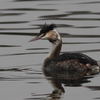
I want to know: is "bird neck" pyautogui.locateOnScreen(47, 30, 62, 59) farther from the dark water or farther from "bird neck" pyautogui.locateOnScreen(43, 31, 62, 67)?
the dark water

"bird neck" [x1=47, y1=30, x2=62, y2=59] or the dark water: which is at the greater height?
"bird neck" [x1=47, y1=30, x2=62, y2=59]

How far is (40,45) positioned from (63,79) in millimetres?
4524

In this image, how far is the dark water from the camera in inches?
555

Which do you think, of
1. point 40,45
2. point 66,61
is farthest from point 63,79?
point 40,45

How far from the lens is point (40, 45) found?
19.8 m

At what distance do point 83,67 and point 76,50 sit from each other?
2.68 meters

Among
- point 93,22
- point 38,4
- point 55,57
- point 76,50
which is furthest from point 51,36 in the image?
point 38,4

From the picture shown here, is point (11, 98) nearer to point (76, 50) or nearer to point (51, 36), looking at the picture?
point (51, 36)

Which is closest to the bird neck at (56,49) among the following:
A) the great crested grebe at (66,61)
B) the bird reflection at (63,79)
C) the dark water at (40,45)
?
the great crested grebe at (66,61)

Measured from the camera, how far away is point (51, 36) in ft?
55.9

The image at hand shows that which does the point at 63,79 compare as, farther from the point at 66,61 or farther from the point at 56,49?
the point at 56,49

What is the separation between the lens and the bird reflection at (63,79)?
46.3ft

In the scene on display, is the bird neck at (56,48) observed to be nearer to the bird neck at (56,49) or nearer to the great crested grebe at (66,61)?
the bird neck at (56,49)

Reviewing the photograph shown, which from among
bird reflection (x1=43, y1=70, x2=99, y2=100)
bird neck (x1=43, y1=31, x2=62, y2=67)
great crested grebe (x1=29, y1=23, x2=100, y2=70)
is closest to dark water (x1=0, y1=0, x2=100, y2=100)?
bird reflection (x1=43, y1=70, x2=99, y2=100)
